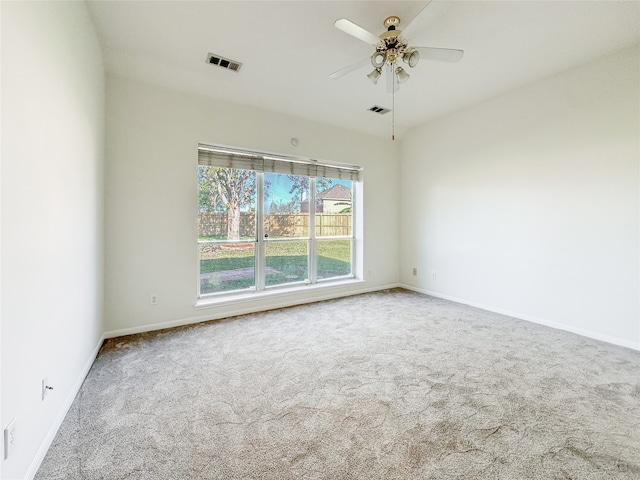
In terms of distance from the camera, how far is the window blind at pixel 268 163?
3535mm

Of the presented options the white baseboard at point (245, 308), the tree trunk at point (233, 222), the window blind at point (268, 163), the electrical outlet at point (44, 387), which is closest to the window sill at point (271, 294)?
the white baseboard at point (245, 308)

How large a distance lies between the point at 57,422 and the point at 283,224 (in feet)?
9.99

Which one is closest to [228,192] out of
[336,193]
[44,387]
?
[336,193]

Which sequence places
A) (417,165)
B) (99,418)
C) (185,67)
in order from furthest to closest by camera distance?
(417,165), (185,67), (99,418)

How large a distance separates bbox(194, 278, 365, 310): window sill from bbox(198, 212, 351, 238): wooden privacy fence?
2.67 feet

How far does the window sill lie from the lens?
11.5ft

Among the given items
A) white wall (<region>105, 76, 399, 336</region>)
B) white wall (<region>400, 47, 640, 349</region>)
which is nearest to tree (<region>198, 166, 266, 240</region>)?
white wall (<region>105, 76, 399, 336</region>)

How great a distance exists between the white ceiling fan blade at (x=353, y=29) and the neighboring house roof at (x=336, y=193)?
2560mm

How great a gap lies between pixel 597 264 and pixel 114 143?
5280mm

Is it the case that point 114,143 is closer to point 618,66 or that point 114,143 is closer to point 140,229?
point 140,229

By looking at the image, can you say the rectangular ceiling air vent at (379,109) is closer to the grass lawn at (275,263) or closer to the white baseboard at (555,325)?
the grass lawn at (275,263)

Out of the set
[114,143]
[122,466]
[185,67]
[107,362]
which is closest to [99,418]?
[122,466]

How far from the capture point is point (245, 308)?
3730 mm

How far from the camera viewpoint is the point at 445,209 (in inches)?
175
